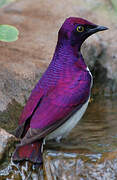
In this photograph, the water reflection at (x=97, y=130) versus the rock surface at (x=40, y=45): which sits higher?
Answer: the rock surface at (x=40, y=45)

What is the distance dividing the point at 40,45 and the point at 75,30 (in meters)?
1.86

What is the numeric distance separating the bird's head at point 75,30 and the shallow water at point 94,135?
1.22m

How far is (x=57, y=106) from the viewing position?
5152 millimetres

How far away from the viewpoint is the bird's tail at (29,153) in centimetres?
493

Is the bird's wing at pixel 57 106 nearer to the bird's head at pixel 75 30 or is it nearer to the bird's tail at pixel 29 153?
the bird's tail at pixel 29 153

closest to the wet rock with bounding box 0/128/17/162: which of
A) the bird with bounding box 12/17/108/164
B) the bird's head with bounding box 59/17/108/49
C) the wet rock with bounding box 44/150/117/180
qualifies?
the bird with bounding box 12/17/108/164

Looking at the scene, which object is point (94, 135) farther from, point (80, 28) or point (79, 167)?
point (80, 28)

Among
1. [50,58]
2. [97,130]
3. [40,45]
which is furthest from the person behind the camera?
[40,45]

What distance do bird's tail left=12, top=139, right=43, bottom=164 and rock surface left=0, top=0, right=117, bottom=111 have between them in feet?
4.15

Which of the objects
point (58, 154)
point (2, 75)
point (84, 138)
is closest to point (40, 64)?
point (2, 75)

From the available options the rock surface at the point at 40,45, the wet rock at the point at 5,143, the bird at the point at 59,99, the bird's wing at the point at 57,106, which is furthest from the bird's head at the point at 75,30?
the wet rock at the point at 5,143

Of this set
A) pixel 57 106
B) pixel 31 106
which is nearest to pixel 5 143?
pixel 31 106

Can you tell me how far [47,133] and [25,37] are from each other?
311 cm

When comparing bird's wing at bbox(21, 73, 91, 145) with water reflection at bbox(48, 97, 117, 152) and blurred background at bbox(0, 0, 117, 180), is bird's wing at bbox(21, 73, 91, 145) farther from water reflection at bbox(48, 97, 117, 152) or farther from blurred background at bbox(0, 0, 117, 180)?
water reflection at bbox(48, 97, 117, 152)
